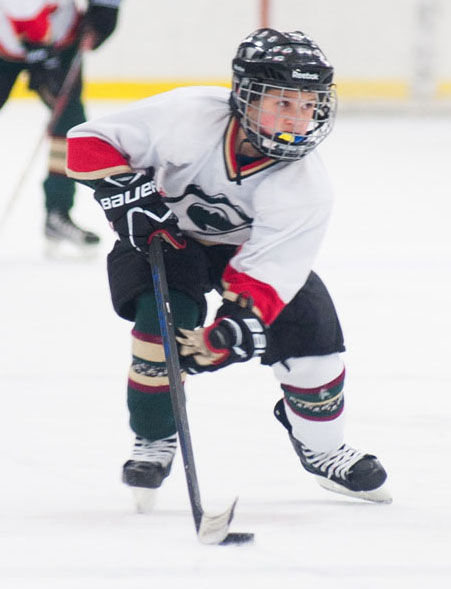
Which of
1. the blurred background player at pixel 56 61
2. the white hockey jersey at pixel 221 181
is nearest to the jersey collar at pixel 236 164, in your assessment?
the white hockey jersey at pixel 221 181

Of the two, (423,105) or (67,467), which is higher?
(67,467)

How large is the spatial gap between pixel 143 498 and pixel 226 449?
1.04ft

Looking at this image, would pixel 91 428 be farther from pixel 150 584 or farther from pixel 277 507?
pixel 150 584

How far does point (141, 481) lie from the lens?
176 centimetres

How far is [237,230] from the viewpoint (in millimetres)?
1854

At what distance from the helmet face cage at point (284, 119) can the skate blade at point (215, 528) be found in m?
0.49

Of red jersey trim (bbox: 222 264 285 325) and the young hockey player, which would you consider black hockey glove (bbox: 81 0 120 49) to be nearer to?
the young hockey player

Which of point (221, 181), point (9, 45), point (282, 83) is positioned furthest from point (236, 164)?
point (9, 45)

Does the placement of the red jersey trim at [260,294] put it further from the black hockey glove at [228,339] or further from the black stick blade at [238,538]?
the black stick blade at [238,538]

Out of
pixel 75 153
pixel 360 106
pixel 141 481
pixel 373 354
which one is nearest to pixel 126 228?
pixel 75 153

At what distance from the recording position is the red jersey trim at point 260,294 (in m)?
1.69

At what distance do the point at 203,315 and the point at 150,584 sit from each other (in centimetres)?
50

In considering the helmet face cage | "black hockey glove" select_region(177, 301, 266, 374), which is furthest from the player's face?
"black hockey glove" select_region(177, 301, 266, 374)

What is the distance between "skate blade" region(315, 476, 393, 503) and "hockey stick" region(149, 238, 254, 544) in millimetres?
292
